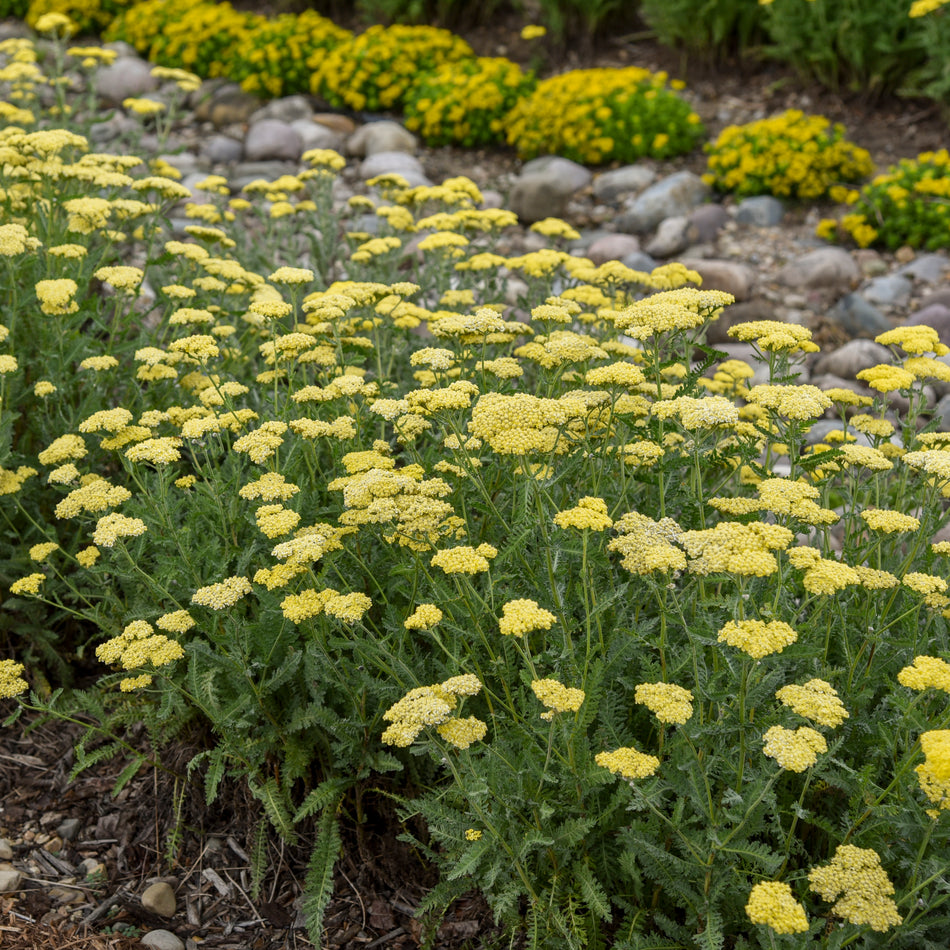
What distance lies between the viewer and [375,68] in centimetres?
1084

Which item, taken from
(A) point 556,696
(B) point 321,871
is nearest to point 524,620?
(A) point 556,696

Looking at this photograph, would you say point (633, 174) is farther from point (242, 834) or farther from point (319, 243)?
point (242, 834)

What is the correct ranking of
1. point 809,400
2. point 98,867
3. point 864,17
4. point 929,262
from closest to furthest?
1. point 809,400
2. point 98,867
3. point 929,262
4. point 864,17

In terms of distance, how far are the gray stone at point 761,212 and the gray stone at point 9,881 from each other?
788cm

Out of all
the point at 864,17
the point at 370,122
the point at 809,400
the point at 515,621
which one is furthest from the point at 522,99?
the point at 515,621

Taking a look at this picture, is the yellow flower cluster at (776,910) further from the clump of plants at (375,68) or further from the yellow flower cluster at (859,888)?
the clump of plants at (375,68)

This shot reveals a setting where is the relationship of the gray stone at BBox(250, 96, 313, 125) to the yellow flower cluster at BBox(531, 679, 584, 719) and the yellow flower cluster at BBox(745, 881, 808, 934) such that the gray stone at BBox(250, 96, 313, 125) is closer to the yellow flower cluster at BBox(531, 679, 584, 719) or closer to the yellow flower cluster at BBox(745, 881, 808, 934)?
the yellow flower cluster at BBox(531, 679, 584, 719)

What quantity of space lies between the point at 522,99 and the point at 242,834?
9.05 metres

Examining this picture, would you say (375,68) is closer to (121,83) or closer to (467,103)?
(467,103)

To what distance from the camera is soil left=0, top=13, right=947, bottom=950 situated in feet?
9.53

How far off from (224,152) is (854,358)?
7127mm

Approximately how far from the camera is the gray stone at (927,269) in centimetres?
739

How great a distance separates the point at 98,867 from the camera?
3.19 metres

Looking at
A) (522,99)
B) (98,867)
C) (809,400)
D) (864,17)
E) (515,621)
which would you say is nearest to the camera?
(515,621)
